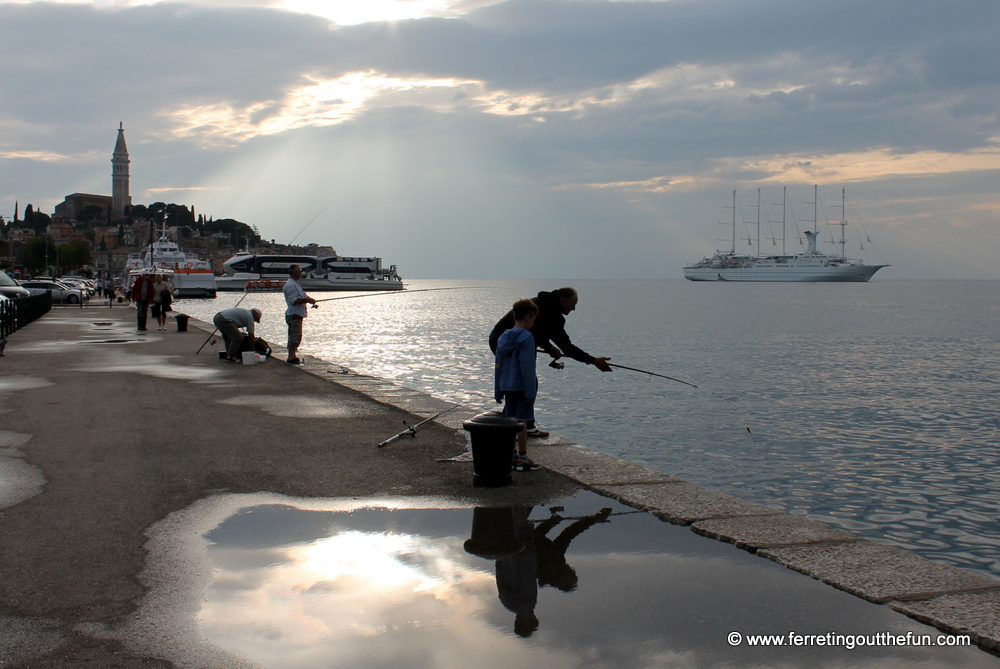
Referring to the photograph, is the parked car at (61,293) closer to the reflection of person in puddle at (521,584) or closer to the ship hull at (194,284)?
the ship hull at (194,284)

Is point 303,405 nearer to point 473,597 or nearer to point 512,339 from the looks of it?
point 512,339

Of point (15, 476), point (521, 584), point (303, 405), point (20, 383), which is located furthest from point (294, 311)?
point (521, 584)

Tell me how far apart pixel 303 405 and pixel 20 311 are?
19.4 metres

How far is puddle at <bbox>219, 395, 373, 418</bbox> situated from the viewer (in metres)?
10.4

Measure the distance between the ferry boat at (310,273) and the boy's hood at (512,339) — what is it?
125962 mm

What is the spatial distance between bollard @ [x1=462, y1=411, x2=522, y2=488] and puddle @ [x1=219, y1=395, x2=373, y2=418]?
390 centimetres

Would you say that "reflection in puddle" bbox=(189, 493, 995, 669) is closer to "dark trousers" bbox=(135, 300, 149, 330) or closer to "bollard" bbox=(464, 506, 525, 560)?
"bollard" bbox=(464, 506, 525, 560)

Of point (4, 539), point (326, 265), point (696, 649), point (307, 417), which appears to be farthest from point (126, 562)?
point (326, 265)

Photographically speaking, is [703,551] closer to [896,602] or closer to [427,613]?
[896,602]

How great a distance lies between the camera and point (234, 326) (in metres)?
16.6

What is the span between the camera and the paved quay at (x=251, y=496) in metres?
3.87

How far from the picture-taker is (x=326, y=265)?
139250mm

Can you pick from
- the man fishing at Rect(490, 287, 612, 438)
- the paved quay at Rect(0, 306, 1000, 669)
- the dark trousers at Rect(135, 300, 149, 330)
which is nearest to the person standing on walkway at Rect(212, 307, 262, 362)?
the paved quay at Rect(0, 306, 1000, 669)

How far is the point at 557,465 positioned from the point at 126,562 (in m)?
3.88
